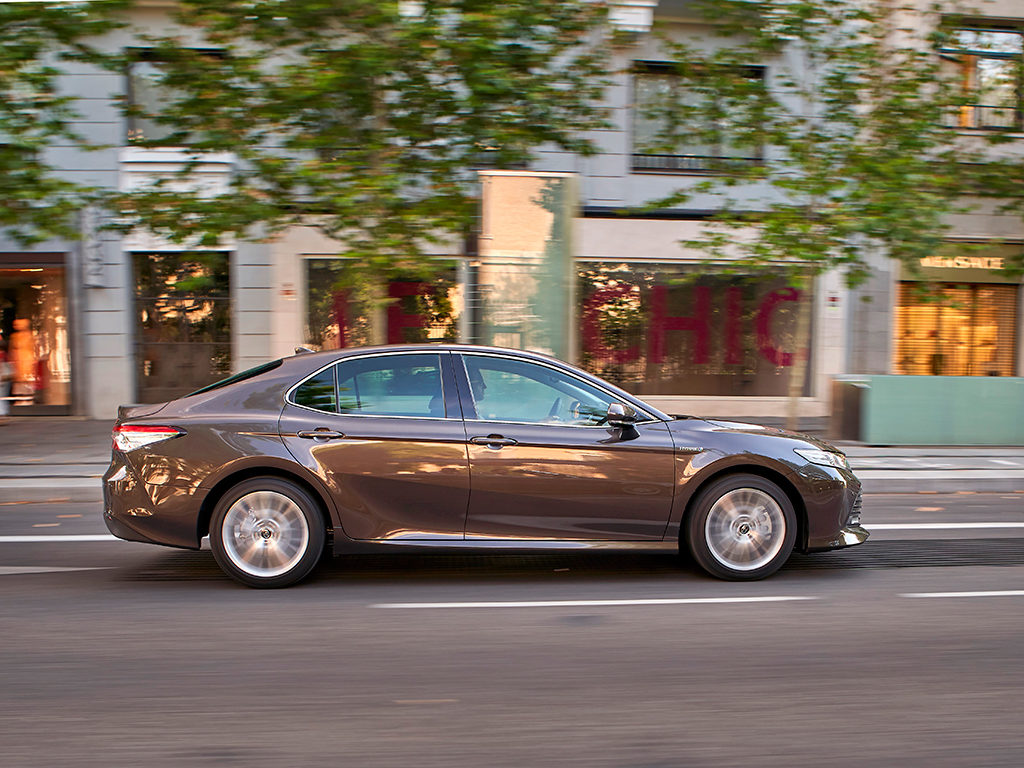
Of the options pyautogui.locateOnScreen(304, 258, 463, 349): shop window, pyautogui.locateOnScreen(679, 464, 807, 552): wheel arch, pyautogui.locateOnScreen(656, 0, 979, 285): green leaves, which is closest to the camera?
pyautogui.locateOnScreen(679, 464, 807, 552): wheel arch

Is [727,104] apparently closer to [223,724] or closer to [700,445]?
[700,445]

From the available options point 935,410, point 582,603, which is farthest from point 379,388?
point 935,410

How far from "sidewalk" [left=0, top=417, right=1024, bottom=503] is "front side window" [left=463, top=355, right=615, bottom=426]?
5.04 metres

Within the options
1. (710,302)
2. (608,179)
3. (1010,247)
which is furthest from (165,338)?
(1010,247)

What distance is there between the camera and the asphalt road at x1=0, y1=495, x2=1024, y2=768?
3.22m

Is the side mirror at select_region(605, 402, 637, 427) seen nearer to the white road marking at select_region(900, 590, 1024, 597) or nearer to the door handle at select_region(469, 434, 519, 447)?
the door handle at select_region(469, 434, 519, 447)

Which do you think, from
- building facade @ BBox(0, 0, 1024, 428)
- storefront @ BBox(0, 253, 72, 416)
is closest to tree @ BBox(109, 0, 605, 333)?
building facade @ BBox(0, 0, 1024, 428)

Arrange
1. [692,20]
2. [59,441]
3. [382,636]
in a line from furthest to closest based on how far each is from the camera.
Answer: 1. [692,20]
2. [59,441]
3. [382,636]

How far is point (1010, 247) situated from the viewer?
16.5m

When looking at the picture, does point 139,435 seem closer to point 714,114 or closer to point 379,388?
point 379,388

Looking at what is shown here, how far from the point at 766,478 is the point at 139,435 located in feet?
12.7

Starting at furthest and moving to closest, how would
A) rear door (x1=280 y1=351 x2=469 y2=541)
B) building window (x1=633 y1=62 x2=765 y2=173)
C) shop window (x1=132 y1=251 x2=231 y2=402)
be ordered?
1. shop window (x1=132 y1=251 x2=231 y2=402)
2. building window (x1=633 y1=62 x2=765 y2=173)
3. rear door (x1=280 y1=351 x2=469 y2=541)

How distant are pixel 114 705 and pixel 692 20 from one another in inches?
570

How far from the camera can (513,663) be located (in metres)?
4.11
